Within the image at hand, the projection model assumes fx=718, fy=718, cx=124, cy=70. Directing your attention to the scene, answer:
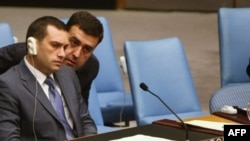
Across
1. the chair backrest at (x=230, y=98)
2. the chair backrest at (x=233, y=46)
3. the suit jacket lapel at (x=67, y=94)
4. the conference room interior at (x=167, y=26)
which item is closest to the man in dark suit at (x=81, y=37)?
the suit jacket lapel at (x=67, y=94)

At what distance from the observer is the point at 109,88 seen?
4.85 metres

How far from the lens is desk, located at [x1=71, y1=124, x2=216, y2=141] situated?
2.82 meters

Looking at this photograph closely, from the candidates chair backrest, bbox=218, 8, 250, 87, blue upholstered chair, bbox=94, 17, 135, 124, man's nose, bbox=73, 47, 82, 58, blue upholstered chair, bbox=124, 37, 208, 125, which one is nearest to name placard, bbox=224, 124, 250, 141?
man's nose, bbox=73, 47, 82, 58

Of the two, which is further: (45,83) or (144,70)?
(144,70)

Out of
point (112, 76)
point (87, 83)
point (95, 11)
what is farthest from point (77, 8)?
point (87, 83)

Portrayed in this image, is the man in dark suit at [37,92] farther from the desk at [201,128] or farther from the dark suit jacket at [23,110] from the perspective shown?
the desk at [201,128]

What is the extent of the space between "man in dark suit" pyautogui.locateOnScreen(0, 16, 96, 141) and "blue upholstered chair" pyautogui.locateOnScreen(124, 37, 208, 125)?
3.23ft

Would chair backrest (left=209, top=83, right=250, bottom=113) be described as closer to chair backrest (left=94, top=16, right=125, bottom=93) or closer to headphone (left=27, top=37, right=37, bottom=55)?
chair backrest (left=94, top=16, right=125, bottom=93)

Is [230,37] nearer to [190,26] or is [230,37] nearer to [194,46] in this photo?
[194,46]

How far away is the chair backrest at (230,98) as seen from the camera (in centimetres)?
389

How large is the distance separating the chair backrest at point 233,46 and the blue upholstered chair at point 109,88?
0.68 meters

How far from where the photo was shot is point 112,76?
4.79m

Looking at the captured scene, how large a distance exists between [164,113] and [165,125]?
119 centimetres

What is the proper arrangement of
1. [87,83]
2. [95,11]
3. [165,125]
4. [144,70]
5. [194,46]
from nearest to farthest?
[165,125] → [87,83] → [144,70] → [194,46] → [95,11]
